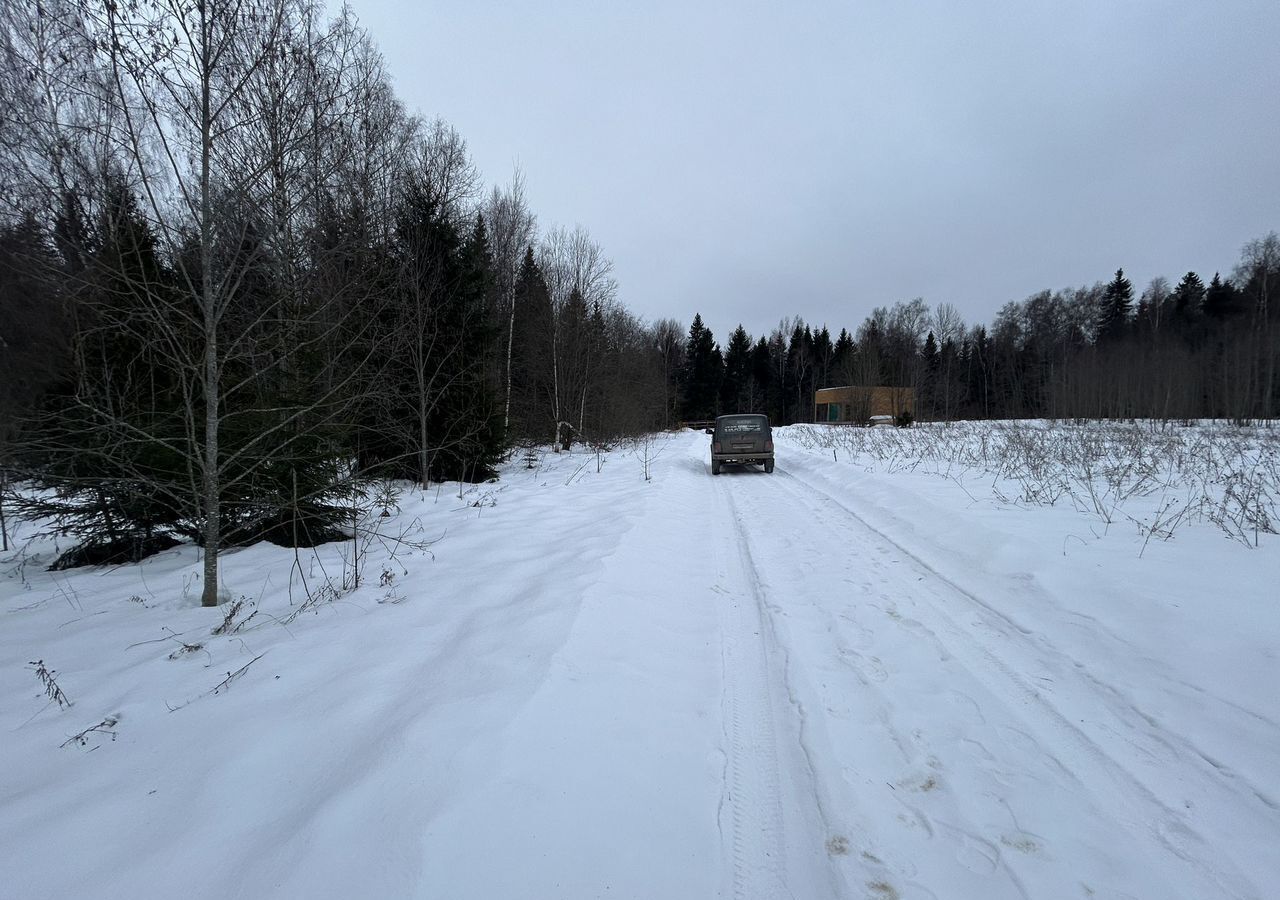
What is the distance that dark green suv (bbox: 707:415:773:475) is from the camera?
14688 millimetres

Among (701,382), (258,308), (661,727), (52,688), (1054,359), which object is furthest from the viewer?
(701,382)

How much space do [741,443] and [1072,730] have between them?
12.2 metres

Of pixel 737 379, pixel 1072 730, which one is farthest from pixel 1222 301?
pixel 1072 730

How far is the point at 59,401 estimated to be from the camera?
20.8 feet

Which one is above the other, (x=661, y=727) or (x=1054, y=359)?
(x=1054, y=359)

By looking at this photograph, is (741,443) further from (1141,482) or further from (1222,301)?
(1222,301)

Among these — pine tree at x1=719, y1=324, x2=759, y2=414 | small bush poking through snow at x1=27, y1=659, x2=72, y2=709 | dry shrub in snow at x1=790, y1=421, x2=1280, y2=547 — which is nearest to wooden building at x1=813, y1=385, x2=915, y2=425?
pine tree at x1=719, y1=324, x2=759, y2=414

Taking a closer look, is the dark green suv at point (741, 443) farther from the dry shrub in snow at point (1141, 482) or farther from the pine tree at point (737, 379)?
the pine tree at point (737, 379)

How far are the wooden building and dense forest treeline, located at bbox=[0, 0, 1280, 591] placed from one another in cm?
1920

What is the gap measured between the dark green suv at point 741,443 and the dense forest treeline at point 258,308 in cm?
643

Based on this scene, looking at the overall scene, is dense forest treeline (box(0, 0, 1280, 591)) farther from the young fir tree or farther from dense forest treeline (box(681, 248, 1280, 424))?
the young fir tree

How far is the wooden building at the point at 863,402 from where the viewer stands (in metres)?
40.0

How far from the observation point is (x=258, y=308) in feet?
18.4

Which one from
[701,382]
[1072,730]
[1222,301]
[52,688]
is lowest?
[1072,730]
